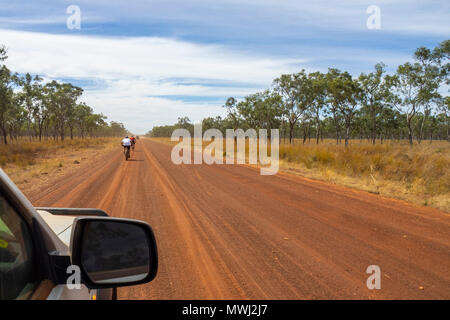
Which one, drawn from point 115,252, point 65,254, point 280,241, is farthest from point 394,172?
point 65,254

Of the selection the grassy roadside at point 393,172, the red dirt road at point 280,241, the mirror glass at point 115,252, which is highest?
the mirror glass at point 115,252

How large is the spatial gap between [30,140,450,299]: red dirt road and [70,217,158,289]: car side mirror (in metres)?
1.95

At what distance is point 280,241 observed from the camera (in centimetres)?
523

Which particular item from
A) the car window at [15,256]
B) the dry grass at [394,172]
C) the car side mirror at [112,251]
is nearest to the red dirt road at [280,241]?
the dry grass at [394,172]

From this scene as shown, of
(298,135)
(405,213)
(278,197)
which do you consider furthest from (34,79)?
(298,135)

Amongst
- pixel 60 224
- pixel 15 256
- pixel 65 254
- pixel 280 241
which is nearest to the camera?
pixel 15 256

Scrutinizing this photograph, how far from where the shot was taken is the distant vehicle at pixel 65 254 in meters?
1.33

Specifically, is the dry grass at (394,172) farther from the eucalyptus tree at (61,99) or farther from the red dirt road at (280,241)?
the eucalyptus tree at (61,99)

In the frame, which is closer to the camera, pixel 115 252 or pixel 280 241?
pixel 115 252

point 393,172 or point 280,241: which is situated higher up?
point 393,172

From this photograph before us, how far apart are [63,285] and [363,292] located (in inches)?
124

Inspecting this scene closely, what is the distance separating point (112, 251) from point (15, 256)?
0.40 meters

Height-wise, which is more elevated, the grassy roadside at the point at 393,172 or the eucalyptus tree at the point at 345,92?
the eucalyptus tree at the point at 345,92

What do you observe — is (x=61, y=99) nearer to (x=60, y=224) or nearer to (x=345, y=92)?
(x=345, y=92)
